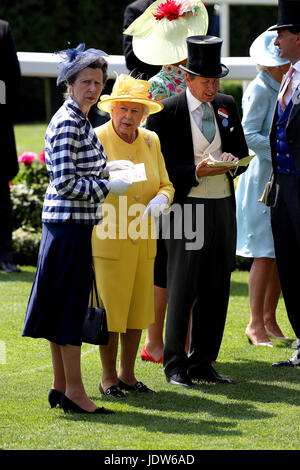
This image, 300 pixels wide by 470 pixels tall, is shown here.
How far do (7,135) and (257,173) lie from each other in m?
2.67

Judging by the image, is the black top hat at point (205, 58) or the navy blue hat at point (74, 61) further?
the black top hat at point (205, 58)

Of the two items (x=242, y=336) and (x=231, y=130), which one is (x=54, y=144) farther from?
(x=242, y=336)

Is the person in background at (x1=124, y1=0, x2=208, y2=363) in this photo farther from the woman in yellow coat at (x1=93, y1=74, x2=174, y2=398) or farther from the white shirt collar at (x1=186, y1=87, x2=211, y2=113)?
the woman in yellow coat at (x1=93, y1=74, x2=174, y2=398)

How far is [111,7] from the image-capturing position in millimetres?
22797

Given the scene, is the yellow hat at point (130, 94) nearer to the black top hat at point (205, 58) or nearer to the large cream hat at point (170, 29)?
the black top hat at point (205, 58)

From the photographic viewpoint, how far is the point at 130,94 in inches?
199

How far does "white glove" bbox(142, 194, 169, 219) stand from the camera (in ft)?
16.4

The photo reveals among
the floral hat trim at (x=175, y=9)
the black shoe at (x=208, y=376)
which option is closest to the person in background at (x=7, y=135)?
the floral hat trim at (x=175, y=9)

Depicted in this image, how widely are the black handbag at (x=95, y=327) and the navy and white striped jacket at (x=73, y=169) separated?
47cm

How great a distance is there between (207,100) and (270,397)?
163 centimetres

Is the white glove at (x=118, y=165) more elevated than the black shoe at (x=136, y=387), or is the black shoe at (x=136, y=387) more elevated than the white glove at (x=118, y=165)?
the white glove at (x=118, y=165)

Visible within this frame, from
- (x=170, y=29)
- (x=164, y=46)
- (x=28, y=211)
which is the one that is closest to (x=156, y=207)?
(x=164, y=46)

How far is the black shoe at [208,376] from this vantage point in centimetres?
561

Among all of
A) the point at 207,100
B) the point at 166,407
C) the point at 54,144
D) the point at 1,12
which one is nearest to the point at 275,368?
the point at 166,407
